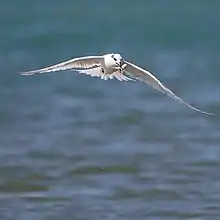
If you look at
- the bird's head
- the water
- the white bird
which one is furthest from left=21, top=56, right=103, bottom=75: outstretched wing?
the water

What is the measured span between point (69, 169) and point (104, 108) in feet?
5.90

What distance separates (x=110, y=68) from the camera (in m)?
4.61

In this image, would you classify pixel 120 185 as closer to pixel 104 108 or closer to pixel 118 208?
pixel 118 208

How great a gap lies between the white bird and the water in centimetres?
188

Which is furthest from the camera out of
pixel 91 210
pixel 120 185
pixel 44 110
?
pixel 44 110

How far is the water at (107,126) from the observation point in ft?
22.5

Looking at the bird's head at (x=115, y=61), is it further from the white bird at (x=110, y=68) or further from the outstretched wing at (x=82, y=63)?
the outstretched wing at (x=82, y=63)

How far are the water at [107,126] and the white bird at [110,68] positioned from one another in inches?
74.1

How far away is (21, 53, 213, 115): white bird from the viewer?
461 cm

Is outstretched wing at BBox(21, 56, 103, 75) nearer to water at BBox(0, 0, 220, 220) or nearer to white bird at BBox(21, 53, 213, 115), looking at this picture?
white bird at BBox(21, 53, 213, 115)

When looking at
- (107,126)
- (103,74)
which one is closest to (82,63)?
(103,74)

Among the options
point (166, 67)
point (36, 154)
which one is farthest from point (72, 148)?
point (166, 67)

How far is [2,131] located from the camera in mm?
8617

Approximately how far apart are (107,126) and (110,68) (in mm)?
4015
